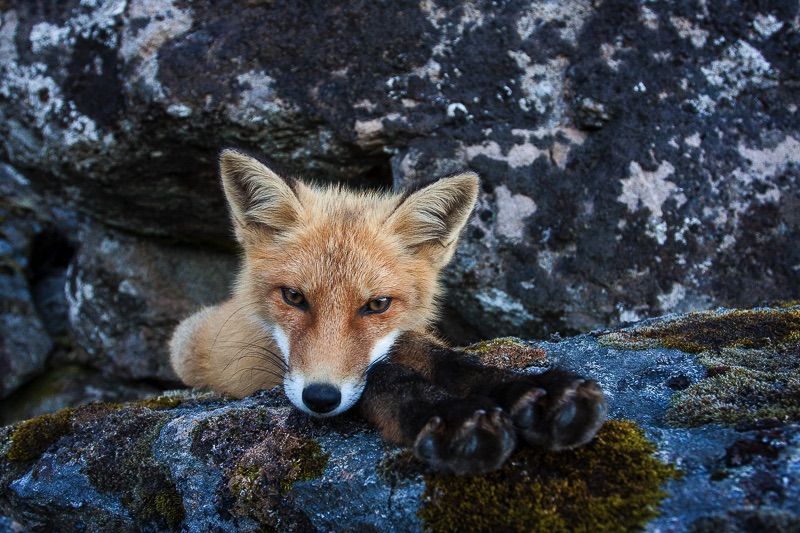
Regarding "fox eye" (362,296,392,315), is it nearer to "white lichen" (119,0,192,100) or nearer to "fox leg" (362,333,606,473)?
"fox leg" (362,333,606,473)

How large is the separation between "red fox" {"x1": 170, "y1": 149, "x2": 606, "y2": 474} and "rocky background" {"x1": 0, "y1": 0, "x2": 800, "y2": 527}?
944 millimetres

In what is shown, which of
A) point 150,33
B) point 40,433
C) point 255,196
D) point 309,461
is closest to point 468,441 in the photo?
point 309,461

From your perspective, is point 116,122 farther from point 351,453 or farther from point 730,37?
point 730,37

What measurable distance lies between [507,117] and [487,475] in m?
3.16

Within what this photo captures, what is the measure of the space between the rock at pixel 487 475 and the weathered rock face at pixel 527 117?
109 cm

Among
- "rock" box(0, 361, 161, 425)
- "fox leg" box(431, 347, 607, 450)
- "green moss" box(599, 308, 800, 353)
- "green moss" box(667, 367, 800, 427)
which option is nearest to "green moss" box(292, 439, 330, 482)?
"fox leg" box(431, 347, 607, 450)

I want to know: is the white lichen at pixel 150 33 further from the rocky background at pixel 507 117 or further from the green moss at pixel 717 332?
the green moss at pixel 717 332

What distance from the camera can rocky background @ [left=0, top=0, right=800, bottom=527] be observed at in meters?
4.15

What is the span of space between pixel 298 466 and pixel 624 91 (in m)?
3.66

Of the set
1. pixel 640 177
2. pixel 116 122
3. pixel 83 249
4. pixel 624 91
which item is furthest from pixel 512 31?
pixel 83 249

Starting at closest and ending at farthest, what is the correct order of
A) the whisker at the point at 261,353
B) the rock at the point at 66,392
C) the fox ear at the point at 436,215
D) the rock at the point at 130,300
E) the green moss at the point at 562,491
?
the green moss at the point at 562,491 < the whisker at the point at 261,353 < the fox ear at the point at 436,215 < the rock at the point at 130,300 < the rock at the point at 66,392

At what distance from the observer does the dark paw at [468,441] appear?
1.77 meters

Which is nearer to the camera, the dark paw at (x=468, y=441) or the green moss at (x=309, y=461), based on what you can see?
the dark paw at (x=468, y=441)

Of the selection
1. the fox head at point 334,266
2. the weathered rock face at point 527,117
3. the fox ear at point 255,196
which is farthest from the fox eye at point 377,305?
the weathered rock face at point 527,117
